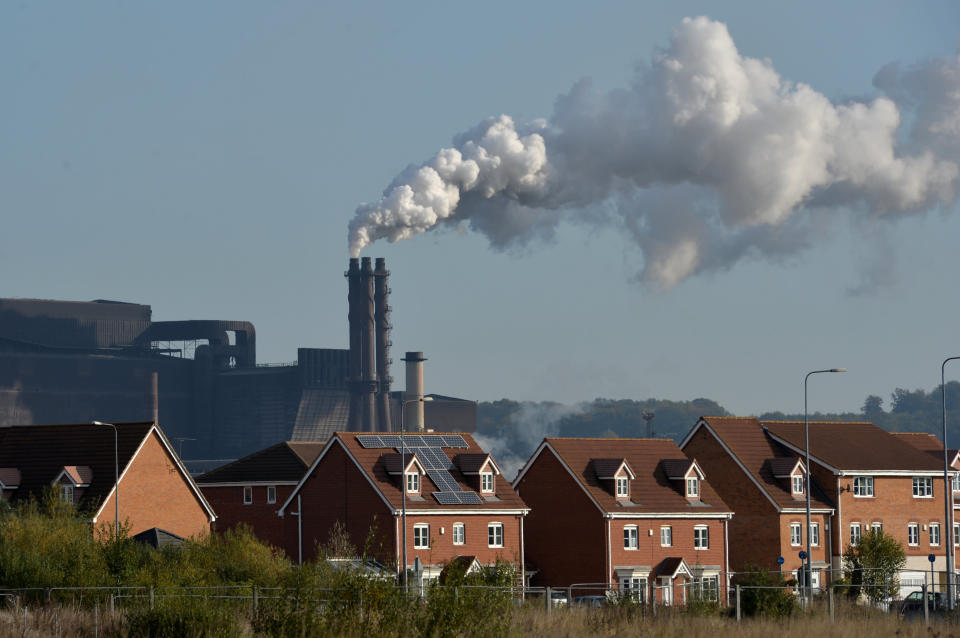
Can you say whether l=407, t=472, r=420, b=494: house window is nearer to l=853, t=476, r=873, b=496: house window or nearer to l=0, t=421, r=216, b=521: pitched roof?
l=0, t=421, r=216, b=521: pitched roof

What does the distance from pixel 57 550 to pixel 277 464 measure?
43.0 metres

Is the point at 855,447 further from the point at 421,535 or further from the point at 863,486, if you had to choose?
the point at 421,535

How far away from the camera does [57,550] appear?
174 feet

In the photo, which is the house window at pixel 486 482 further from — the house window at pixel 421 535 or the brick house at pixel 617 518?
the house window at pixel 421 535

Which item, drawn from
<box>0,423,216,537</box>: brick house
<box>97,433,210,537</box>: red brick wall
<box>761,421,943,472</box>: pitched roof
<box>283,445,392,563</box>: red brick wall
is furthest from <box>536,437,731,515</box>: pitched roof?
<box>0,423,216,537</box>: brick house

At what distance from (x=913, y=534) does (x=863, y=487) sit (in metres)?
4.87

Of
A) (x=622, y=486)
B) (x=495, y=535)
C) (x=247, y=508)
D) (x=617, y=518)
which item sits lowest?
(x=495, y=535)

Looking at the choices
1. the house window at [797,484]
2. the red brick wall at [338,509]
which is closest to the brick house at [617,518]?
the house window at [797,484]

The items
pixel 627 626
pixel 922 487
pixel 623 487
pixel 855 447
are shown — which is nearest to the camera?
pixel 627 626

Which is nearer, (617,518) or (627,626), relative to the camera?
(627,626)

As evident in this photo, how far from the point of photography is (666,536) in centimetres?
8481

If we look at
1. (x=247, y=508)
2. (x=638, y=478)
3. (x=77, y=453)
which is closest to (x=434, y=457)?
(x=638, y=478)

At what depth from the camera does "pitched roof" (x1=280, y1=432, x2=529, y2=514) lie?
261 ft

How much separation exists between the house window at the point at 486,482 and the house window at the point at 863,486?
903 inches
